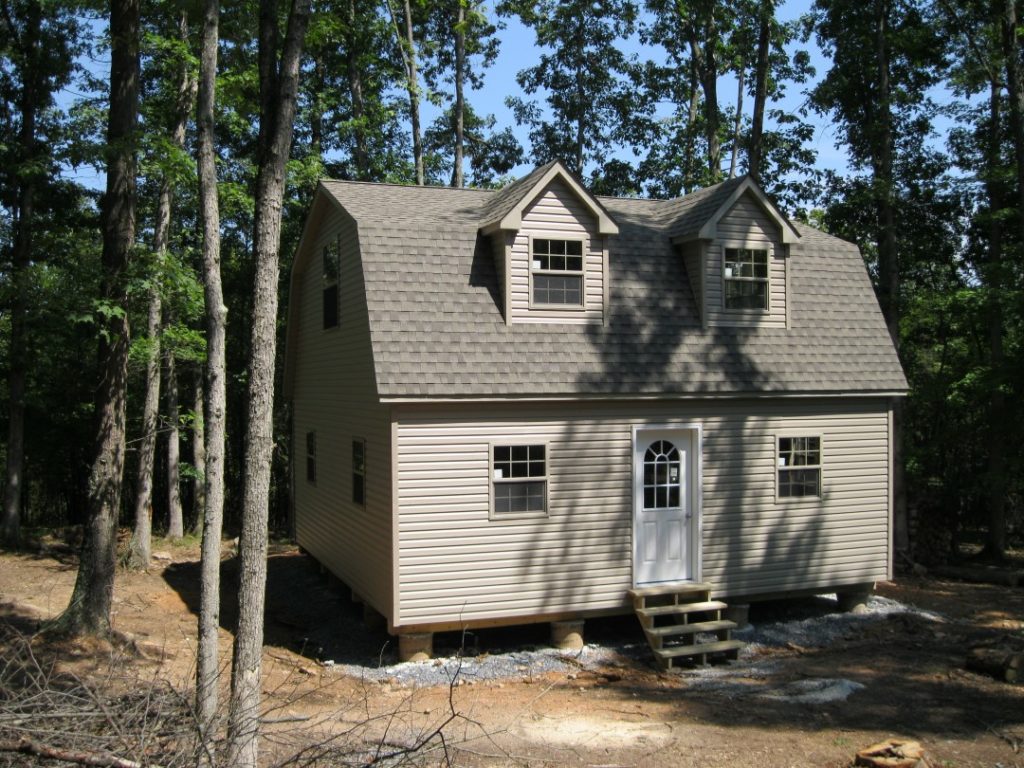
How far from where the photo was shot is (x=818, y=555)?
533 inches

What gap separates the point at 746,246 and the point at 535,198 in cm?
362

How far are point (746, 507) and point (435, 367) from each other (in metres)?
5.31

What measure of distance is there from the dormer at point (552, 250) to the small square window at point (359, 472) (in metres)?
2.93

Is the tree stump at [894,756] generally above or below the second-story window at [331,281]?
below

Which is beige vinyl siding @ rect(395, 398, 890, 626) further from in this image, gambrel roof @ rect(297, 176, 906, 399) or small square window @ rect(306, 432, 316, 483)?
small square window @ rect(306, 432, 316, 483)

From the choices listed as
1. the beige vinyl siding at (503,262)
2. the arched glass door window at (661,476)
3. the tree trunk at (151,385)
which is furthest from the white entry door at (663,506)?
the tree trunk at (151,385)

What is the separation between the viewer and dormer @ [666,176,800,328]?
13367 mm

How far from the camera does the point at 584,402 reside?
12.0 meters

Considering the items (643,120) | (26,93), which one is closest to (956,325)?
(643,120)

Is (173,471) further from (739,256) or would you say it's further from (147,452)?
(739,256)

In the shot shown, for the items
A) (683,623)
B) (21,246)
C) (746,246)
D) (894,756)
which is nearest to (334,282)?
(746,246)

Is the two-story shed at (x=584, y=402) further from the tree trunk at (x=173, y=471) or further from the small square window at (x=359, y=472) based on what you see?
the tree trunk at (x=173, y=471)

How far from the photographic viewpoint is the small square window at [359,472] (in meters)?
12.5

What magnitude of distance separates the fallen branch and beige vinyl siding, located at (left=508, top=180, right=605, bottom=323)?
28.7 feet
